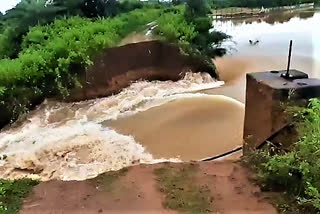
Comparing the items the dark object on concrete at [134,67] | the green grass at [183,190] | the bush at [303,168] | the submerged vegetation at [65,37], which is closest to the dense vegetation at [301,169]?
the bush at [303,168]

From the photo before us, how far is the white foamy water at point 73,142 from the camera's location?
484 cm

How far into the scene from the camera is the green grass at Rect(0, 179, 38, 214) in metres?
2.90

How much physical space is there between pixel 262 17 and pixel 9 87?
1327 cm

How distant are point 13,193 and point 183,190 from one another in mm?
1348

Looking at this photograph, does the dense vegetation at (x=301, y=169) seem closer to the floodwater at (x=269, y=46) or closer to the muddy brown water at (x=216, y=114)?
the muddy brown water at (x=216, y=114)

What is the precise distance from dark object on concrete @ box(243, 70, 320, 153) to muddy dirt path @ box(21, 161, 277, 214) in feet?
1.58

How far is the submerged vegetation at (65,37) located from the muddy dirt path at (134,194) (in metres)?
3.59

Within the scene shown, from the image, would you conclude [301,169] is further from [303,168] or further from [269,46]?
[269,46]

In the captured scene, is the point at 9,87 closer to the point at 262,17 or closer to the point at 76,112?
the point at 76,112

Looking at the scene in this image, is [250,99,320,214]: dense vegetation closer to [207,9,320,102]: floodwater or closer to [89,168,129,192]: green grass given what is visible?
[89,168,129,192]: green grass

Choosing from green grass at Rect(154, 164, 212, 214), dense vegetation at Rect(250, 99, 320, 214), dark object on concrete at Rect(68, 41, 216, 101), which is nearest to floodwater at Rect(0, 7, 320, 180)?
dark object on concrete at Rect(68, 41, 216, 101)

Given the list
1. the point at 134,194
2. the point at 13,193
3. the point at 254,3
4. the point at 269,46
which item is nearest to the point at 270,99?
the point at 134,194

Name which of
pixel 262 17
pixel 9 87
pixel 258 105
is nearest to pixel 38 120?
pixel 9 87

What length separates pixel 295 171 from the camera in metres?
2.90
